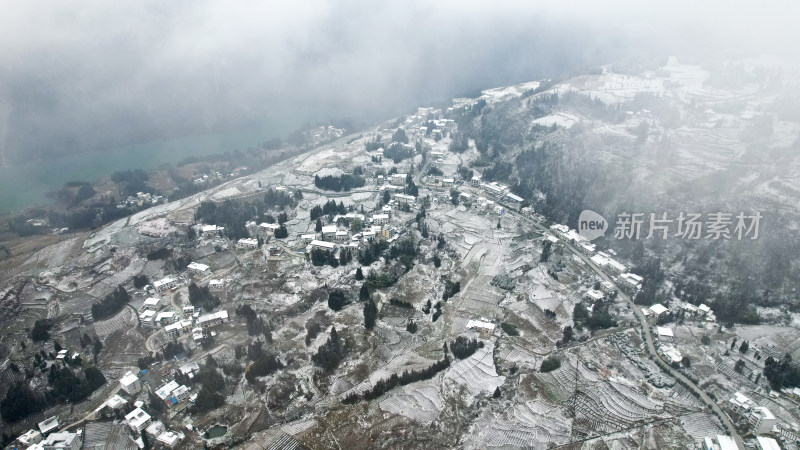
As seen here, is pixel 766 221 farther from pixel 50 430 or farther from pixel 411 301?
pixel 50 430

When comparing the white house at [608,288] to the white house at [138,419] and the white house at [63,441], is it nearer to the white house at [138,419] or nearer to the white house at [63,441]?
the white house at [138,419]

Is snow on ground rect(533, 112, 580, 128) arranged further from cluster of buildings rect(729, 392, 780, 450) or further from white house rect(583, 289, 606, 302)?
cluster of buildings rect(729, 392, 780, 450)

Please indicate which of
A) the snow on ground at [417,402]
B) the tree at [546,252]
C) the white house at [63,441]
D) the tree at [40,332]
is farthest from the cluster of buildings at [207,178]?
the snow on ground at [417,402]

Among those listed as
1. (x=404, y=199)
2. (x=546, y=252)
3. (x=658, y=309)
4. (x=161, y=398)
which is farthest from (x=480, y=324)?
(x=404, y=199)

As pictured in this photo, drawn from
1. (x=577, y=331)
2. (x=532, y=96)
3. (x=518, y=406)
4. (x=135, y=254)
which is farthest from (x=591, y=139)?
(x=135, y=254)

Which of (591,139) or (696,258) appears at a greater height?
(591,139)

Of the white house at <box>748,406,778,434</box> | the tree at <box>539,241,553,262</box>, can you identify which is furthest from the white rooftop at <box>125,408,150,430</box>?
the white house at <box>748,406,778,434</box>
